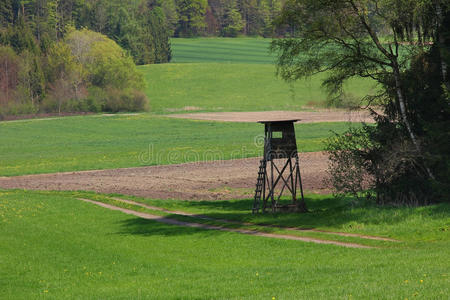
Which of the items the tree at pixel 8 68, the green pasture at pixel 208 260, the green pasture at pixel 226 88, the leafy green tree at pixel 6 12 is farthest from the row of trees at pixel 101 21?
the green pasture at pixel 208 260

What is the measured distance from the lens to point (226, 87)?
150 meters

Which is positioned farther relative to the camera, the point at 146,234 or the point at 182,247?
the point at 146,234

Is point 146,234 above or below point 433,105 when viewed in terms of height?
below

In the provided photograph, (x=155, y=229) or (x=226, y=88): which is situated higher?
(x=226, y=88)

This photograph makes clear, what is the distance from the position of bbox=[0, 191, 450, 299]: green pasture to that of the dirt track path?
9.45 m

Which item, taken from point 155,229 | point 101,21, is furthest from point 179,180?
point 101,21

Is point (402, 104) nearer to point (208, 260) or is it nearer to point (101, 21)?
point (208, 260)

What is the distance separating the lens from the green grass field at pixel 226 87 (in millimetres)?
129125

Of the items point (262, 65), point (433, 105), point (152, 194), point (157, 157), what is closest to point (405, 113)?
point (433, 105)

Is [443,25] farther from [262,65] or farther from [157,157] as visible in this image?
[262,65]

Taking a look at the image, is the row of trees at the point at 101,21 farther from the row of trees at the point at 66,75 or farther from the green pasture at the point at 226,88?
the row of trees at the point at 66,75

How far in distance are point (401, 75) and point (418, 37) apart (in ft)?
5.94

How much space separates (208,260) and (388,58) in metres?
14.2

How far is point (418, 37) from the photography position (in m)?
31.0
